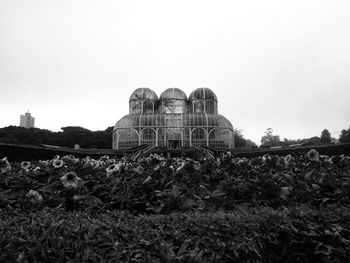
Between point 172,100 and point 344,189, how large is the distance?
33550 mm

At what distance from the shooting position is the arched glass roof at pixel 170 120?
33.2 metres

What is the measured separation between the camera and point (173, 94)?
1465 inches

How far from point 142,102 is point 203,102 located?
22.5ft

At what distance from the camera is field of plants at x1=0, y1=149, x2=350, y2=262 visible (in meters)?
1.94

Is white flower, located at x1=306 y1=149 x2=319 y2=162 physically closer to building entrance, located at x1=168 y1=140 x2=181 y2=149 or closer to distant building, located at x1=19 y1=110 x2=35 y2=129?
building entrance, located at x1=168 y1=140 x2=181 y2=149

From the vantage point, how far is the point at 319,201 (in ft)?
12.4

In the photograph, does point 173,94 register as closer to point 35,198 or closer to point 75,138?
point 75,138

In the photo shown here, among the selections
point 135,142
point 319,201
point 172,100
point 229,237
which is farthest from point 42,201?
point 172,100

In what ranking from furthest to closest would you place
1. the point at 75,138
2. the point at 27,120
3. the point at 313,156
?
the point at 27,120
the point at 75,138
the point at 313,156

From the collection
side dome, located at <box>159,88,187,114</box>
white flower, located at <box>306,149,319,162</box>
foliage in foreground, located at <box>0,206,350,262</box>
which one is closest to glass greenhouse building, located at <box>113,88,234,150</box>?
side dome, located at <box>159,88,187,114</box>

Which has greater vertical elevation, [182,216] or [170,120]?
[170,120]

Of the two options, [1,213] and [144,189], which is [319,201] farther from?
[1,213]

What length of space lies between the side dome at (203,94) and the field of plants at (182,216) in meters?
32.6

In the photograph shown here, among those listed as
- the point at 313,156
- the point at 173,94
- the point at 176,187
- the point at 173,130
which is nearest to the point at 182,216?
the point at 176,187
